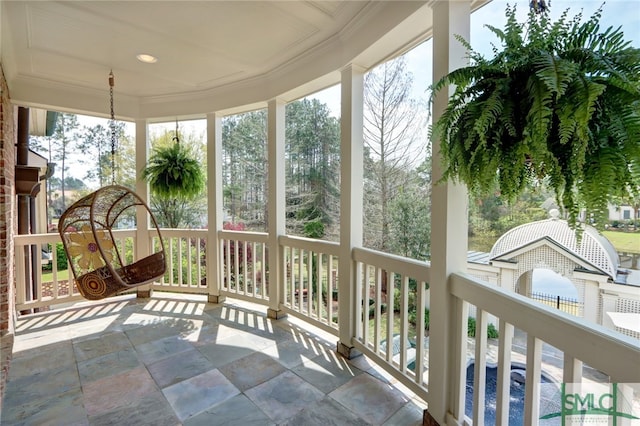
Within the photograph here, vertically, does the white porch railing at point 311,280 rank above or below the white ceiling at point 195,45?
below

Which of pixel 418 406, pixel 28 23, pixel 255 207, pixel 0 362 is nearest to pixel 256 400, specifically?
pixel 418 406

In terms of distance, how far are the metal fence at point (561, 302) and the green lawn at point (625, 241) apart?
0.25m

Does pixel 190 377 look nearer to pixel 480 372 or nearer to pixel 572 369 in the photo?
pixel 480 372

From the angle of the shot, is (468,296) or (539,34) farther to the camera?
(468,296)

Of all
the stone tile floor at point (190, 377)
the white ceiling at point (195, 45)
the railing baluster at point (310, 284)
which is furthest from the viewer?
the railing baluster at point (310, 284)

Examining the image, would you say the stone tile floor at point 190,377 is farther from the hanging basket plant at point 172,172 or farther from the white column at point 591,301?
the hanging basket plant at point 172,172

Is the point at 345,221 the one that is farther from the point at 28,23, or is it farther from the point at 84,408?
the point at 28,23

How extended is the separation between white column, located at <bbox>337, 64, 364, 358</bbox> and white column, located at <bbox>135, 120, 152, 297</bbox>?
2.98 metres

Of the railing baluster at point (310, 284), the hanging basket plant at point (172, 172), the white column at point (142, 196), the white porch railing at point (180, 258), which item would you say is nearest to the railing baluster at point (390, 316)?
the railing baluster at point (310, 284)

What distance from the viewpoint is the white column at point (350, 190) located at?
99.5 inches

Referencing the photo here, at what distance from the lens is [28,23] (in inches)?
94.0

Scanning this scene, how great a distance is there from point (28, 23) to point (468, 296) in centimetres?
372

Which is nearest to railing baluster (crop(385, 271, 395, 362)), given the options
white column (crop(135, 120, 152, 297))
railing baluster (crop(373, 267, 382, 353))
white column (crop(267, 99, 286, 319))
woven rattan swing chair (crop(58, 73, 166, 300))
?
railing baluster (crop(373, 267, 382, 353))

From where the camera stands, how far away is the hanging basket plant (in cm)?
362
